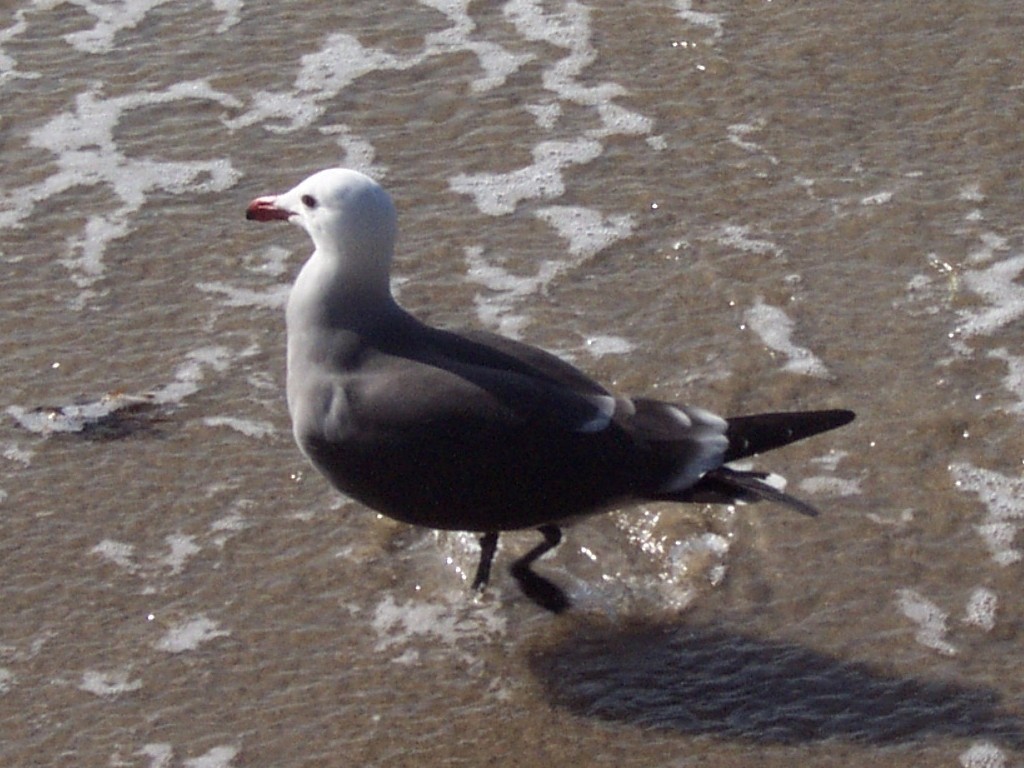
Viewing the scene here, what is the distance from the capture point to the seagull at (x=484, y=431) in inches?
166

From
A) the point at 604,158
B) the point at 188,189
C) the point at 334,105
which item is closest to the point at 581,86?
the point at 604,158

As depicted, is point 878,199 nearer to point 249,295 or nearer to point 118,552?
point 249,295

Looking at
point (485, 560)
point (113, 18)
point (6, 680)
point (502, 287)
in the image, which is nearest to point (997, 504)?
point (485, 560)

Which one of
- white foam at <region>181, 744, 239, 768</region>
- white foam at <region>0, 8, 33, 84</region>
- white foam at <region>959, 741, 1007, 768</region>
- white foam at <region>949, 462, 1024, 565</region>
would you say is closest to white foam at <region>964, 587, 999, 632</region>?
white foam at <region>949, 462, 1024, 565</region>

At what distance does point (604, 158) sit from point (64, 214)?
1.80 metres

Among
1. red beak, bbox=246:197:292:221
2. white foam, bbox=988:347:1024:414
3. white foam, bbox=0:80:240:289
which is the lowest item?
white foam, bbox=988:347:1024:414

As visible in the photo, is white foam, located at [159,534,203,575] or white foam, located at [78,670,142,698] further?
white foam, located at [159,534,203,575]

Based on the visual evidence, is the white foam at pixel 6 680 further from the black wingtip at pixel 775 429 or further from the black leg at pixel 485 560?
the black wingtip at pixel 775 429

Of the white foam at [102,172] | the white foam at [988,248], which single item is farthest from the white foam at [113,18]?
the white foam at [988,248]

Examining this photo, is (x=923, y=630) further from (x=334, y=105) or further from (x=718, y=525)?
(x=334, y=105)

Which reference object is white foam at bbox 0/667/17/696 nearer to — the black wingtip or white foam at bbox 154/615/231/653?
white foam at bbox 154/615/231/653

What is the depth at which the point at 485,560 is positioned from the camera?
178 inches

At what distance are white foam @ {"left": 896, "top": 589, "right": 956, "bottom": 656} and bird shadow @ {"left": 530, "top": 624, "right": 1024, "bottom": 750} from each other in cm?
13

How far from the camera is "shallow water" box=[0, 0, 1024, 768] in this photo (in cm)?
410
